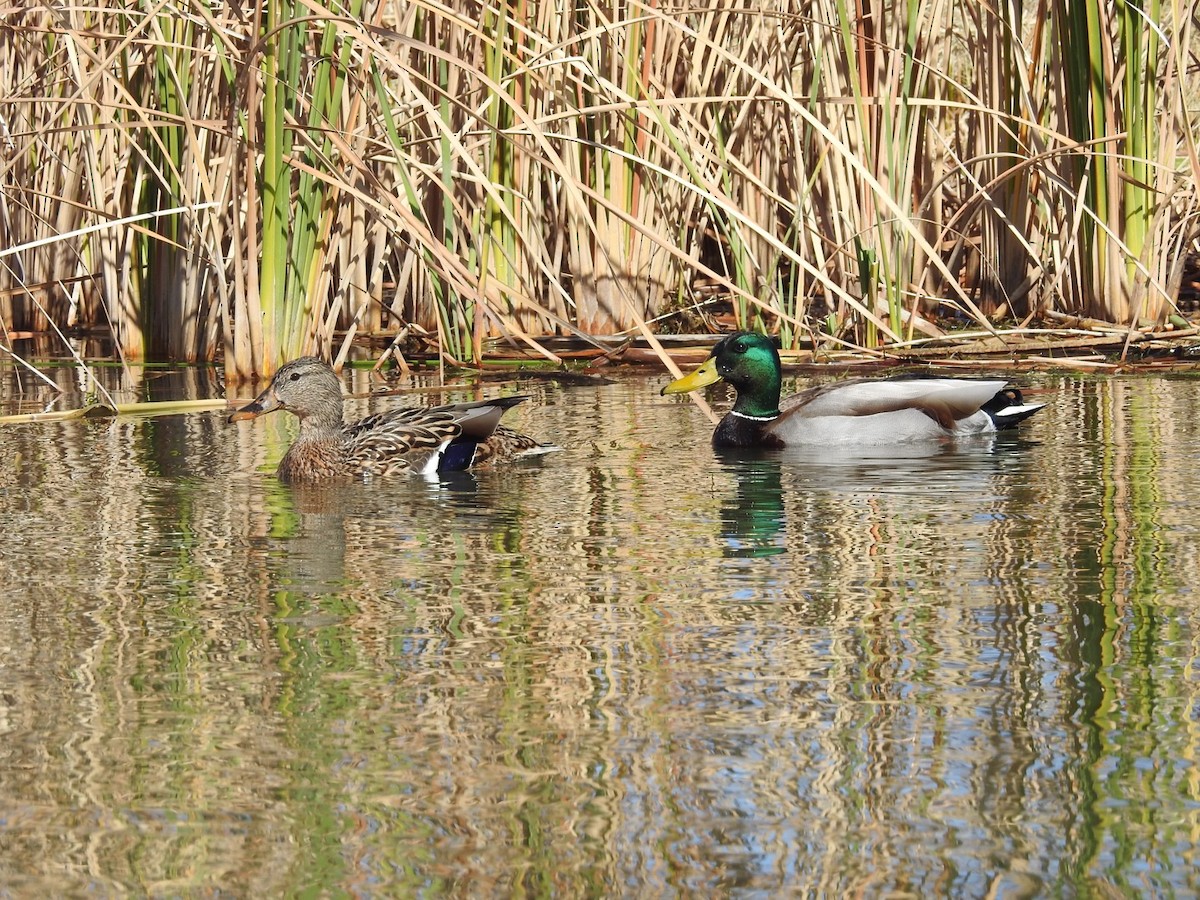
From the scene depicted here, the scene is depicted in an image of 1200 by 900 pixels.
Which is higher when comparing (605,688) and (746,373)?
(746,373)

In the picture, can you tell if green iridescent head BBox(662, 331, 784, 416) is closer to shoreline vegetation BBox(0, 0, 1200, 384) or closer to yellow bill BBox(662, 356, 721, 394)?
yellow bill BBox(662, 356, 721, 394)

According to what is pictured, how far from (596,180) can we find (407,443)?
3357 mm

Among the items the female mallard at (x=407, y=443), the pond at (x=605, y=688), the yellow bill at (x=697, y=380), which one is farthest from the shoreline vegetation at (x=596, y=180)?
the pond at (x=605, y=688)

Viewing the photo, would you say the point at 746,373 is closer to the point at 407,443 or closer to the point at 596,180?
the point at 407,443

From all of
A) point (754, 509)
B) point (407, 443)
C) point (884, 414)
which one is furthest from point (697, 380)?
point (754, 509)

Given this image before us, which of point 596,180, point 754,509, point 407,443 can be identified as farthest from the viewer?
point 596,180

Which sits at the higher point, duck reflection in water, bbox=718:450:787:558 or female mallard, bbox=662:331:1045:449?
female mallard, bbox=662:331:1045:449

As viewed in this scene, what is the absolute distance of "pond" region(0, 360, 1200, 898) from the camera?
8.59 feet

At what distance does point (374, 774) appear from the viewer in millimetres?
2953

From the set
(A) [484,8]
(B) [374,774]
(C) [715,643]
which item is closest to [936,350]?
(A) [484,8]

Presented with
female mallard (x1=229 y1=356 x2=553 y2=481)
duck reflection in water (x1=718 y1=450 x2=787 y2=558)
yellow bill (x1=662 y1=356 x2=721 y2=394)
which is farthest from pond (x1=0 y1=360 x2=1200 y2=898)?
yellow bill (x1=662 y1=356 x2=721 y2=394)

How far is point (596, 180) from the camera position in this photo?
9.76 metres

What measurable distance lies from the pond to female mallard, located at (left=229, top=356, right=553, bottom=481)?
0.49 m

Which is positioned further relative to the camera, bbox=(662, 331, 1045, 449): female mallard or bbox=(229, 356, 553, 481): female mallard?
bbox=(662, 331, 1045, 449): female mallard
